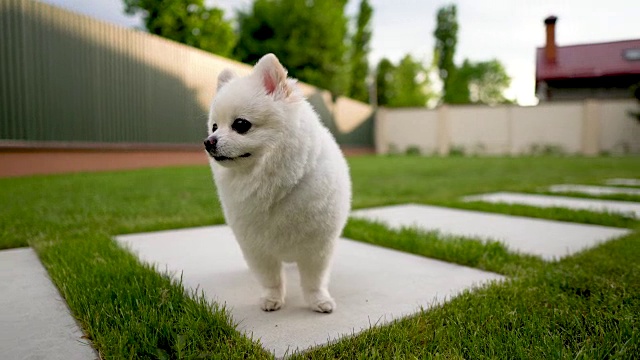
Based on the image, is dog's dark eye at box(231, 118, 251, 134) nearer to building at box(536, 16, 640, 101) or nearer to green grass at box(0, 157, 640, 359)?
green grass at box(0, 157, 640, 359)

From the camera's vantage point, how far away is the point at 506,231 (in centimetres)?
304

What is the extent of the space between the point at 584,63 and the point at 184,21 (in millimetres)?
21270

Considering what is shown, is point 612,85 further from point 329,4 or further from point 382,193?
point 382,193

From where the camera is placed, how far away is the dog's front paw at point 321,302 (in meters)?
1.61

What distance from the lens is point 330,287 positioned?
1.93 metres

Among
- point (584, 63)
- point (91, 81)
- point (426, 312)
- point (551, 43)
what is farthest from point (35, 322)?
point (584, 63)

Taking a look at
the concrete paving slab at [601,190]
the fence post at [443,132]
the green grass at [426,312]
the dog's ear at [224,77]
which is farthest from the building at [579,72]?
the dog's ear at [224,77]

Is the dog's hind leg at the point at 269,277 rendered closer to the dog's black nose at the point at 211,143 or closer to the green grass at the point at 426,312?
the green grass at the point at 426,312

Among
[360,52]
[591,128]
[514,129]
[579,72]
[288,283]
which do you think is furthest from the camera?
[360,52]

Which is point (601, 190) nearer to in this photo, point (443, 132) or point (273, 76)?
point (273, 76)

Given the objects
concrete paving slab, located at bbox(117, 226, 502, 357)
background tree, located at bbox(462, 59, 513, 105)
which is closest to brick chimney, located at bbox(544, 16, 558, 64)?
concrete paving slab, located at bbox(117, 226, 502, 357)

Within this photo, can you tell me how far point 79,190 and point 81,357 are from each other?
16.0 feet

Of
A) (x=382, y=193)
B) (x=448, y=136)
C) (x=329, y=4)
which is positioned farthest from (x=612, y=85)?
(x=382, y=193)

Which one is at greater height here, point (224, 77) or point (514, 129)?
point (514, 129)
